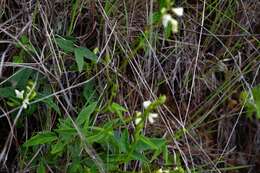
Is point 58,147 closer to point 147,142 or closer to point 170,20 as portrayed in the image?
point 147,142

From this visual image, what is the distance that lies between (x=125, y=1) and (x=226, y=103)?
427 millimetres

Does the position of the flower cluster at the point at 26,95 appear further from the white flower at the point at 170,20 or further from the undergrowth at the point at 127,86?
the white flower at the point at 170,20

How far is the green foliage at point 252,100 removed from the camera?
145 cm

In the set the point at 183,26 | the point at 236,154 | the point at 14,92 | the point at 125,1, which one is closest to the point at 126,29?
the point at 125,1

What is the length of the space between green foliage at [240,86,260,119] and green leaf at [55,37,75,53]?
50 centimetres

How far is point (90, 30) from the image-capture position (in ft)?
4.68

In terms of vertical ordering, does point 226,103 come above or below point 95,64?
below

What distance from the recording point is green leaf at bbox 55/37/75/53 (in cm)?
130

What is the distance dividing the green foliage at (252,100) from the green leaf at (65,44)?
0.50 m

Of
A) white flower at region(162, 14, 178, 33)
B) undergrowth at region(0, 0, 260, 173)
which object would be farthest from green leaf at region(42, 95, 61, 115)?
white flower at region(162, 14, 178, 33)

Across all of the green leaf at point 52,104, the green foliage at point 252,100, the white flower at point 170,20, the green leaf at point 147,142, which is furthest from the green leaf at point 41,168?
the green foliage at point 252,100

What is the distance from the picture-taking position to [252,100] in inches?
57.3

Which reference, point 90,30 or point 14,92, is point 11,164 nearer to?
point 14,92

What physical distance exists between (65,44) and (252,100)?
0.53 metres
